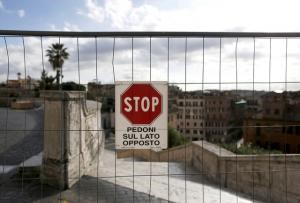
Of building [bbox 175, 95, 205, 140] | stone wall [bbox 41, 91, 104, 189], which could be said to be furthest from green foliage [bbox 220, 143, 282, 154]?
building [bbox 175, 95, 205, 140]

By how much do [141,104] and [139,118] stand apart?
0.46 ft

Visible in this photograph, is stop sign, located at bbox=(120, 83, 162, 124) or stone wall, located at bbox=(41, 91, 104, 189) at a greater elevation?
stop sign, located at bbox=(120, 83, 162, 124)

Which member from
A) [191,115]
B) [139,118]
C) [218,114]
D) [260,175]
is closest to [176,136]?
[260,175]

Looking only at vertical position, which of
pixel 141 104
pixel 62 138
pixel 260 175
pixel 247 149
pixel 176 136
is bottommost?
pixel 260 175

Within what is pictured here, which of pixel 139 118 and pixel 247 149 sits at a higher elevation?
pixel 139 118

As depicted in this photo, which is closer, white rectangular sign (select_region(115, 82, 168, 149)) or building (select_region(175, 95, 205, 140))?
white rectangular sign (select_region(115, 82, 168, 149))

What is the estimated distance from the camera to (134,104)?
13.0 ft

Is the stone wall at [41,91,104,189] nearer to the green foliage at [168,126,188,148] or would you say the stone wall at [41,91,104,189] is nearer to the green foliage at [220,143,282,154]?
the green foliage at [168,126,188,148]

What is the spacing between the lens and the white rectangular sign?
156 inches

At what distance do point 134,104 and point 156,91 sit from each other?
0.84 feet

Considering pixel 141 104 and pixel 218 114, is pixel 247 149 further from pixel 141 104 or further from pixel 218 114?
pixel 141 104

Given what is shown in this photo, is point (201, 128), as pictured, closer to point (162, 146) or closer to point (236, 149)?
point (162, 146)

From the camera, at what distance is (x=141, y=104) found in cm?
396

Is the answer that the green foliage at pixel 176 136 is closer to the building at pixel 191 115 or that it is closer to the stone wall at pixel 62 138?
the building at pixel 191 115
